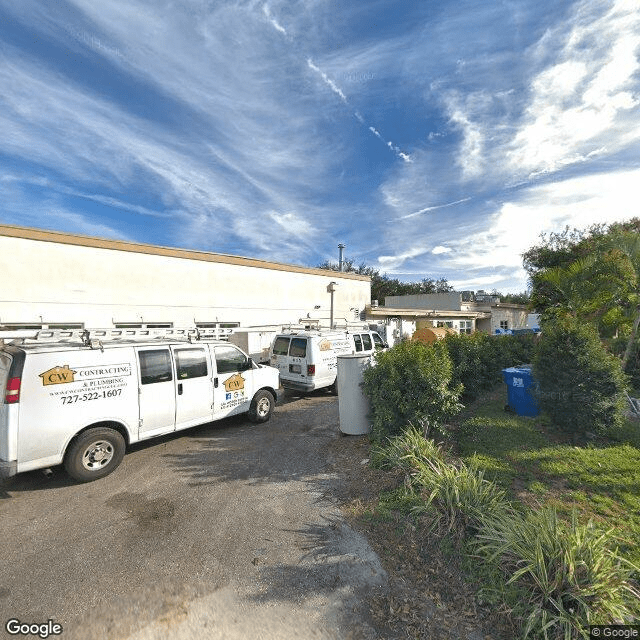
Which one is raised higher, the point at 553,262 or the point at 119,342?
the point at 553,262

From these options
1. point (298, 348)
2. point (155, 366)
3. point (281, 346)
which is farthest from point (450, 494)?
point (281, 346)

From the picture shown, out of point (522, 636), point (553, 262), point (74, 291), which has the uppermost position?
point (553, 262)

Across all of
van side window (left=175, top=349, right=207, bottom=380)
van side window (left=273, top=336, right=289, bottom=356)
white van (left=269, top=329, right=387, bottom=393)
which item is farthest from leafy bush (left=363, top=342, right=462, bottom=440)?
van side window (left=273, top=336, right=289, bottom=356)

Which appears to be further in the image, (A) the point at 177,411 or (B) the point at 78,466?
(A) the point at 177,411

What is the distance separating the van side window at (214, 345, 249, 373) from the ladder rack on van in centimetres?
56

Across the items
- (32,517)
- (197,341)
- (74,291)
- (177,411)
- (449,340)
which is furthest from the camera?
(74,291)

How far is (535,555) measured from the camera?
2.57 metres

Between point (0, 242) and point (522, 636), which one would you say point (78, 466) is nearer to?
point (522, 636)

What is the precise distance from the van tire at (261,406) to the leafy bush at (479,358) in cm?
417

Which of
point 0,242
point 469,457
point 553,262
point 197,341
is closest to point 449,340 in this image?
point 469,457

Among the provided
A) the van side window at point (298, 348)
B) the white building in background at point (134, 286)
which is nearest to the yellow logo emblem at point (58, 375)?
the white building in background at point (134, 286)

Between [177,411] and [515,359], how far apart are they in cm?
1228

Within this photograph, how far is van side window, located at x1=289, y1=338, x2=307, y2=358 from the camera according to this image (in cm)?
934

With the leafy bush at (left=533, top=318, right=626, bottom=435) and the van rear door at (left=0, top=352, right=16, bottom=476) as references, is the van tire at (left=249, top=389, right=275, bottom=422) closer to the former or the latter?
the van rear door at (left=0, top=352, right=16, bottom=476)
